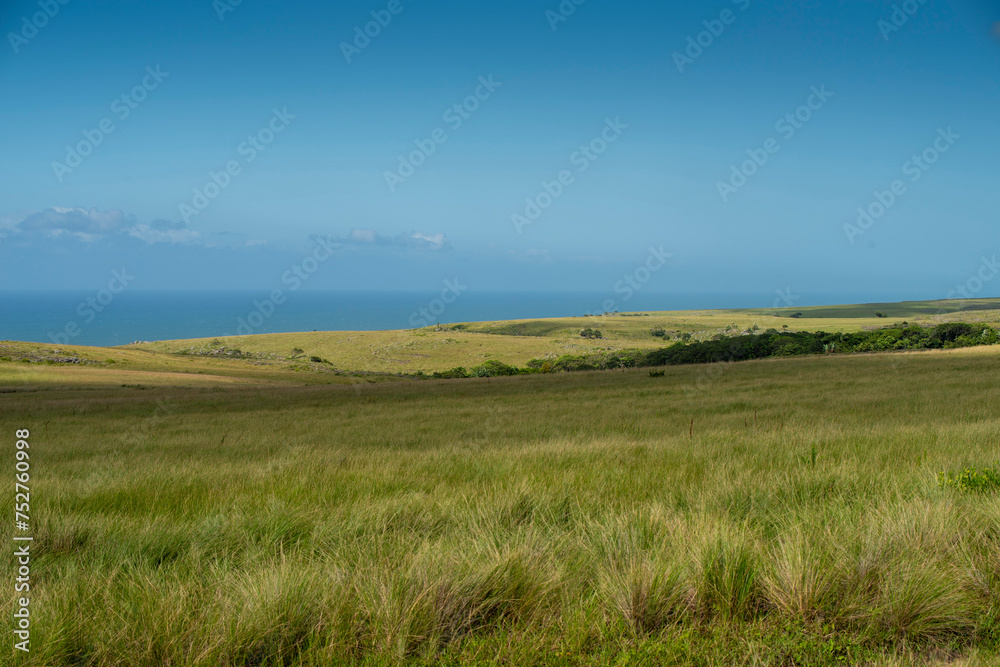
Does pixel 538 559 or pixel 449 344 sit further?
pixel 449 344

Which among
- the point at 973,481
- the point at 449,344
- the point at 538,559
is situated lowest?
the point at 449,344

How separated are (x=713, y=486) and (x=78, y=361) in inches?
2615

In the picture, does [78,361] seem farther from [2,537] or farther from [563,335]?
[563,335]

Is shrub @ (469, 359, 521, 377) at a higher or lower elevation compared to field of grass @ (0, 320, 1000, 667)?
lower

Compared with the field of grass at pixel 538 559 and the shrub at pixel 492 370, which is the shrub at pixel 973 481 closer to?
the field of grass at pixel 538 559

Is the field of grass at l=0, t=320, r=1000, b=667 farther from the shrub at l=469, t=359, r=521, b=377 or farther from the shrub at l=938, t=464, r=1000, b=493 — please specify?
the shrub at l=469, t=359, r=521, b=377

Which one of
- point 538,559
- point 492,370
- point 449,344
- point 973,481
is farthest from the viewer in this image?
point 449,344

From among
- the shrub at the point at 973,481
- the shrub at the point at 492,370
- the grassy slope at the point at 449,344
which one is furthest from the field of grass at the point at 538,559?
the grassy slope at the point at 449,344

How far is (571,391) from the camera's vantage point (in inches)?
1085

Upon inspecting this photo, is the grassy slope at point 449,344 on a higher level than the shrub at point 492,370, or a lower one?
higher

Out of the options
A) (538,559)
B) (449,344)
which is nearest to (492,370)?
(449,344)

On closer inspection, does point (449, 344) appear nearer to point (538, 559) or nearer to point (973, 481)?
point (973, 481)

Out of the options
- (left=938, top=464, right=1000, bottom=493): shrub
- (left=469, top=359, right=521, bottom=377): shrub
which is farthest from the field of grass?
(left=469, top=359, right=521, bottom=377): shrub

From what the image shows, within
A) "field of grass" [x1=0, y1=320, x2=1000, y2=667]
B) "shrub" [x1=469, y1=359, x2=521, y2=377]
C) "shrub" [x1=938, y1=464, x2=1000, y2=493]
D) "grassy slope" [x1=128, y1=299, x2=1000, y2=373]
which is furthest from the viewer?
"grassy slope" [x1=128, y1=299, x2=1000, y2=373]
